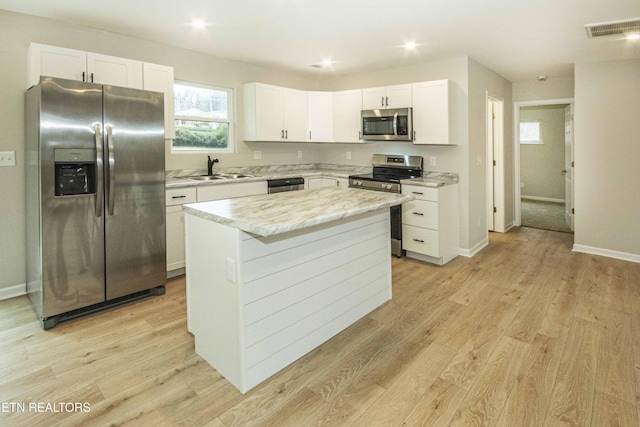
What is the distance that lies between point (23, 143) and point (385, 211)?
3.14 meters

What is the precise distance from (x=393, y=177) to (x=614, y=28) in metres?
2.54

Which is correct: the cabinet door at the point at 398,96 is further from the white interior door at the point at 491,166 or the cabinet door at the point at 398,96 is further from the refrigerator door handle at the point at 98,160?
the refrigerator door handle at the point at 98,160

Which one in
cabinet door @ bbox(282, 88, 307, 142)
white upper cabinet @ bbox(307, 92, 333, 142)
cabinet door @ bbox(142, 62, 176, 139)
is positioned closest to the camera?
cabinet door @ bbox(142, 62, 176, 139)

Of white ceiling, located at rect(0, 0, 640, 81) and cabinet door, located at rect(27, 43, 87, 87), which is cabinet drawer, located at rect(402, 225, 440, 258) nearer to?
white ceiling, located at rect(0, 0, 640, 81)

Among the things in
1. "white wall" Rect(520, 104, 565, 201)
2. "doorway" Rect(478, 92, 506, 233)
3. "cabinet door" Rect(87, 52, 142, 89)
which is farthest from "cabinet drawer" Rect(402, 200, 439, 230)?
"white wall" Rect(520, 104, 565, 201)

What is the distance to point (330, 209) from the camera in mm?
2250

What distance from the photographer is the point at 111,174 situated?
288 centimetres

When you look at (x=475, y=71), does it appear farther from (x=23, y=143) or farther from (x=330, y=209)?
(x=23, y=143)

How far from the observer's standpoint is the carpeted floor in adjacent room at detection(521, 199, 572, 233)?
20.2ft

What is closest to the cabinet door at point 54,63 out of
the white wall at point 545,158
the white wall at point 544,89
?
the white wall at point 544,89

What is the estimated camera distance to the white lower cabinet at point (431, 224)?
13.6 feet

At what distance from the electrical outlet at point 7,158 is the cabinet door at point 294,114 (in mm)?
2903

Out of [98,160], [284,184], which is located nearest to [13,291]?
[98,160]

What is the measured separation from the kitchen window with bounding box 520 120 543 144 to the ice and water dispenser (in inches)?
348
